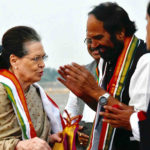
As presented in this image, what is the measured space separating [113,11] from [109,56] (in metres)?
0.49

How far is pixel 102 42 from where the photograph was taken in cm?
345

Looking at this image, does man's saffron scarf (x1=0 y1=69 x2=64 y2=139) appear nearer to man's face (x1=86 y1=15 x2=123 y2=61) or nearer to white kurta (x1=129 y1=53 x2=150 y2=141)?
man's face (x1=86 y1=15 x2=123 y2=61)

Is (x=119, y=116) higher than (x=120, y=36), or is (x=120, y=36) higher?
(x=120, y=36)

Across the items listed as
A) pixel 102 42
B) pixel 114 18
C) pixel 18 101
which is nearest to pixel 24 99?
pixel 18 101

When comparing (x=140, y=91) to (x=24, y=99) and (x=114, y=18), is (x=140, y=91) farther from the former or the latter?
(x=114, y=18)

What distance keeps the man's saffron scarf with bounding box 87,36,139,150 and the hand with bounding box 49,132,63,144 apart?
290 mm

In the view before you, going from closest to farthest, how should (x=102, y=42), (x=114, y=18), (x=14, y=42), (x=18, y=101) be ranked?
(x=18, y=101) → (x=14, y=42) → (x=102, y=42) → (x=114, y=18)

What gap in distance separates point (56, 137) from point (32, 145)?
386 mm

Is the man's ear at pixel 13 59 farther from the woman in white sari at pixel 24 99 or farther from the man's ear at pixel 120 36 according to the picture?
the man's ear at pixel 120 36

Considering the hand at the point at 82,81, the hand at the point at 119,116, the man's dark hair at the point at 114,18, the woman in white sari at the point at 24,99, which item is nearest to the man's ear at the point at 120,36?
the man's dark hair at the point at 114,18

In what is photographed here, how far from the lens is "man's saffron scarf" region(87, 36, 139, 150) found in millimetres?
3166

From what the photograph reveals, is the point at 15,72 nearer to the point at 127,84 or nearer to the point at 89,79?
the point at 89,79

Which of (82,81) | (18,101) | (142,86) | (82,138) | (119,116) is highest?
(142,86)

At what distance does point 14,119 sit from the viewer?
3.15 meters
